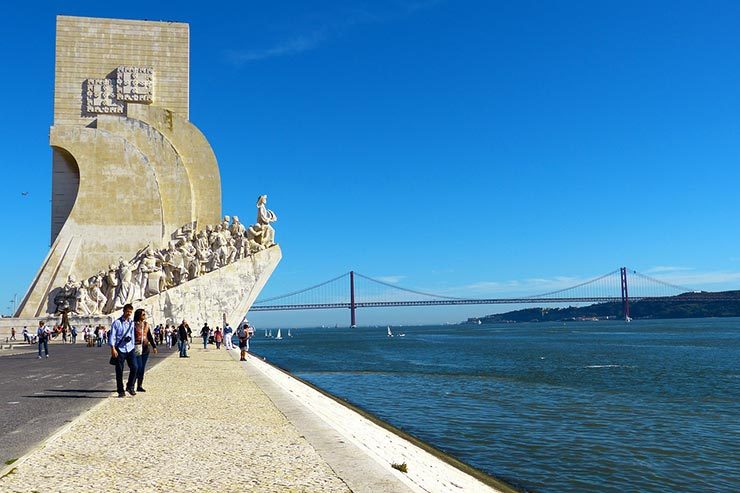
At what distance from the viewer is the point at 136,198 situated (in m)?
19.4

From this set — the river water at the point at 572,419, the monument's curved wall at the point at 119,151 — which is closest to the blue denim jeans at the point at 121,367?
the river water at the point at 572,419

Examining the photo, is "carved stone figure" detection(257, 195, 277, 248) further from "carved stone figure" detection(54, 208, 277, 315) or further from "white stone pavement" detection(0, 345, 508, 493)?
"white stone pavement" detection(0, 345, 508, 493)

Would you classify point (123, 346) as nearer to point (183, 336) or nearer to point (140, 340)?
point (140, 340)

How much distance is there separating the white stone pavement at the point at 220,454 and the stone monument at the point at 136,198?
12648 mm

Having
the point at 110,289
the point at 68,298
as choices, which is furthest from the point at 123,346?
the point at 68,298

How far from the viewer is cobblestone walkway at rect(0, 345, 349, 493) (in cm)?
272

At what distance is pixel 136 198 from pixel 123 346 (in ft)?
48.3

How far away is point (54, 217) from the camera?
20.4 metres

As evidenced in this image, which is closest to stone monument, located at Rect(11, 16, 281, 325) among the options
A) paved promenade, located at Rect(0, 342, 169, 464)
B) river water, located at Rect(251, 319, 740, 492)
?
river water, located at Rect(251, 319, 740, 492)

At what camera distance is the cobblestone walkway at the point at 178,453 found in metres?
2.72

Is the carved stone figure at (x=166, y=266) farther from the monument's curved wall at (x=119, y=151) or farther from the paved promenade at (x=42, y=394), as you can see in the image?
the paved promenade at (x=42, y=394)

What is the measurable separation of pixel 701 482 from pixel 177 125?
743 inches

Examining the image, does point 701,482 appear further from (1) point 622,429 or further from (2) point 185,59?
(2) point 185,59

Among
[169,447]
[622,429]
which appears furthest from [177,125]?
[169,447]
